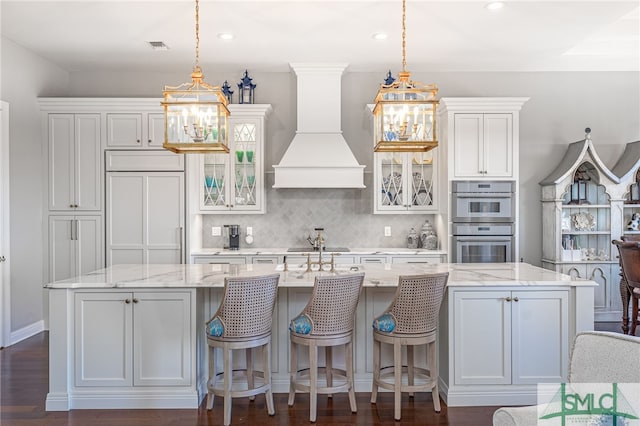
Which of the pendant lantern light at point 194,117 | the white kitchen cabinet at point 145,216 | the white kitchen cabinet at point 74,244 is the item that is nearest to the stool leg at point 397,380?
the pendant lantern light at point 194,117

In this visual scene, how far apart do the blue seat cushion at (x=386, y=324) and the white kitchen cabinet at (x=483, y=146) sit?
8.57ft

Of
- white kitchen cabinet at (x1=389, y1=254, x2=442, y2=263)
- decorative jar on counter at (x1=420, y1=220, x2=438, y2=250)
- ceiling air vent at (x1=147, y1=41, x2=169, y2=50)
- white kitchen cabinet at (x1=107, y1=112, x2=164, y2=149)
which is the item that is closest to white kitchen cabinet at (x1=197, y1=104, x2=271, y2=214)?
white kitchen cabinet at (x1=107, y1=112, x2=164, y2=149)

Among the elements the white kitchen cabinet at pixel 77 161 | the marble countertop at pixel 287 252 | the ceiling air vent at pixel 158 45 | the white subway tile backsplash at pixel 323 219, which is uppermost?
the ceiling air vent at pixel 158 45

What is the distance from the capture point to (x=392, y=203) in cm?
552

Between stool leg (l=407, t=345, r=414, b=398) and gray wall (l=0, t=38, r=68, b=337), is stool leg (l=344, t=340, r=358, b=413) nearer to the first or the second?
stool leg (l=407, t=345, r=414, b=398)

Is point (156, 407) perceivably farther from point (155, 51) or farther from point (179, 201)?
point (155, 51)

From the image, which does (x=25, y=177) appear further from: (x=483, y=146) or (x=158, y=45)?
(x=483, y=146)

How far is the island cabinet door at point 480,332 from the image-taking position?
3.24 metres

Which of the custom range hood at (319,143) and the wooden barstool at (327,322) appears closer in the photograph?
the wooden barstool at (327,322)

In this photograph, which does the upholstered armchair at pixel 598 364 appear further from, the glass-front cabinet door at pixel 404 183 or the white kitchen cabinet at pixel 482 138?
the glass-front cabinet door at pixel 404 183

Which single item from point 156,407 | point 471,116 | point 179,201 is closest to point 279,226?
point 179,201

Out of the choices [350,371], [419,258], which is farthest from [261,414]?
[419,258]

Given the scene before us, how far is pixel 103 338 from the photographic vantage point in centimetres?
319

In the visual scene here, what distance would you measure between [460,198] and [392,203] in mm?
758
